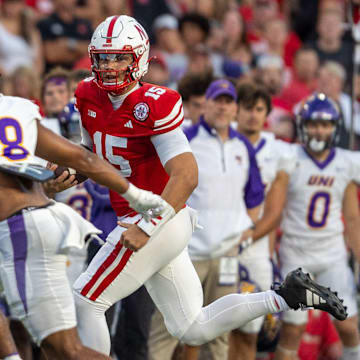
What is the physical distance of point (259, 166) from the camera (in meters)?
7.34

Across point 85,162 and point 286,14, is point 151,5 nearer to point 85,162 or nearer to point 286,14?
point 286,14

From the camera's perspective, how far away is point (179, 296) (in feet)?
17.3

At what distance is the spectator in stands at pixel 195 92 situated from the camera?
24.9ft

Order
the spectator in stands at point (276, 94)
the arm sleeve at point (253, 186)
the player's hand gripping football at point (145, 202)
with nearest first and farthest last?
the player's hand gripping football at point (145, 202)
the arm sleeve at point (253, 186)
the spectator in stands at point (276, 94)

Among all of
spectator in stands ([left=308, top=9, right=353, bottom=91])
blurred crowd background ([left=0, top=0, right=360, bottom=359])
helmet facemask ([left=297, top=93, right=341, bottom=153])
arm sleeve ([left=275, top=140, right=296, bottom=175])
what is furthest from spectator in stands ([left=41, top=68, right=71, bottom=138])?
spectator in stands ([left=308, top=9, right=353, bottom=91])

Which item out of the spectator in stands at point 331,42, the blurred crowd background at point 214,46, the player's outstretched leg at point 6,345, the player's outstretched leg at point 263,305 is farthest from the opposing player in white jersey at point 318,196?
the spectator in stands at point 331,42

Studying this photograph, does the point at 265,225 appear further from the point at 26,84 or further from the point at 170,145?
the point at 26,84

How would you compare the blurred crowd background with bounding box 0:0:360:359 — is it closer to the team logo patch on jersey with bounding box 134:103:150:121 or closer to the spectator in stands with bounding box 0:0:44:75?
the spectator in stands with bounding box 0:0:44:75

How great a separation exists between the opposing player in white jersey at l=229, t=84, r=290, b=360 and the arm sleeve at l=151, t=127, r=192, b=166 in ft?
6.95

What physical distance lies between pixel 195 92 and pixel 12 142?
3206 mm

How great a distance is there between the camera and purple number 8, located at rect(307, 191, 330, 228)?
743cm

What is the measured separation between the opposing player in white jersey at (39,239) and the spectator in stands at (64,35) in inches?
221

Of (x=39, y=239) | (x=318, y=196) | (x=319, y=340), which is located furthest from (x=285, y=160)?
(x=39, y=239)

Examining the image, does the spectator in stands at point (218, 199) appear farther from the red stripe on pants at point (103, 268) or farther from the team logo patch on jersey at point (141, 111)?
the team logo patch on jersey at point (141, 111)
